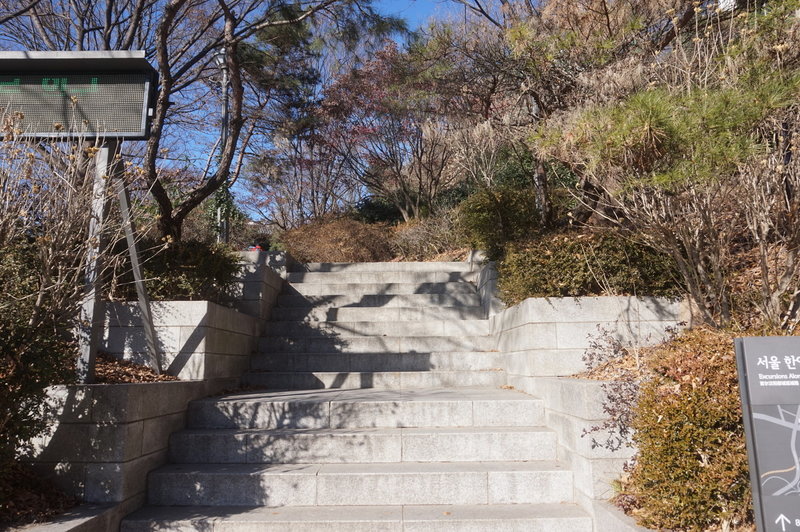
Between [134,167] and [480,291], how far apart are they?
4694 mm

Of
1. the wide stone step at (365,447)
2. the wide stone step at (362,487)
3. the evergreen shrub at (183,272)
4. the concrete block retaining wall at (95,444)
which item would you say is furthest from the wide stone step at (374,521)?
the evergreen shrub at (183,272)

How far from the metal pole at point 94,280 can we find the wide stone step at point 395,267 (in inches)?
198

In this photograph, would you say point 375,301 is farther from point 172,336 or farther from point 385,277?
point 172,336

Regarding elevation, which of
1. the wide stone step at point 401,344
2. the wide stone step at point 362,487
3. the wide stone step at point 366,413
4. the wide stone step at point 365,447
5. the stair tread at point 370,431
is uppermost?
the wide stone step at point 401,344

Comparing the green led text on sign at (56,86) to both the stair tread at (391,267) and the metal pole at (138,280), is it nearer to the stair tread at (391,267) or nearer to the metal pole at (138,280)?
the metal pole at (138,280)

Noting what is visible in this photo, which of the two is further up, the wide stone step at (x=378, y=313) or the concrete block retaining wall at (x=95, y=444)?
the wide stone step at (x=378, y=313)

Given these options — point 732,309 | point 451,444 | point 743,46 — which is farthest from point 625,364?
point 743,46

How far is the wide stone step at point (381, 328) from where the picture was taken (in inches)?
254

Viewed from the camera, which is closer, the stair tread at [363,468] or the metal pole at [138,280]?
the stair tread at [363,468]

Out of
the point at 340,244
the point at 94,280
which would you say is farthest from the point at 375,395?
the point at 340,244

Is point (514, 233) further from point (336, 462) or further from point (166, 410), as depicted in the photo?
point (166, 410)

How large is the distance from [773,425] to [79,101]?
15.7 ft

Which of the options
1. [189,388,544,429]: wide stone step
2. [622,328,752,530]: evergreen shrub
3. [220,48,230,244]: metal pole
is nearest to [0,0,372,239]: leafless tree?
[220,48,230,244]: metal pole

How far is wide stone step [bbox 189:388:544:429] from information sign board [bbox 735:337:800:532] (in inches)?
81.2
